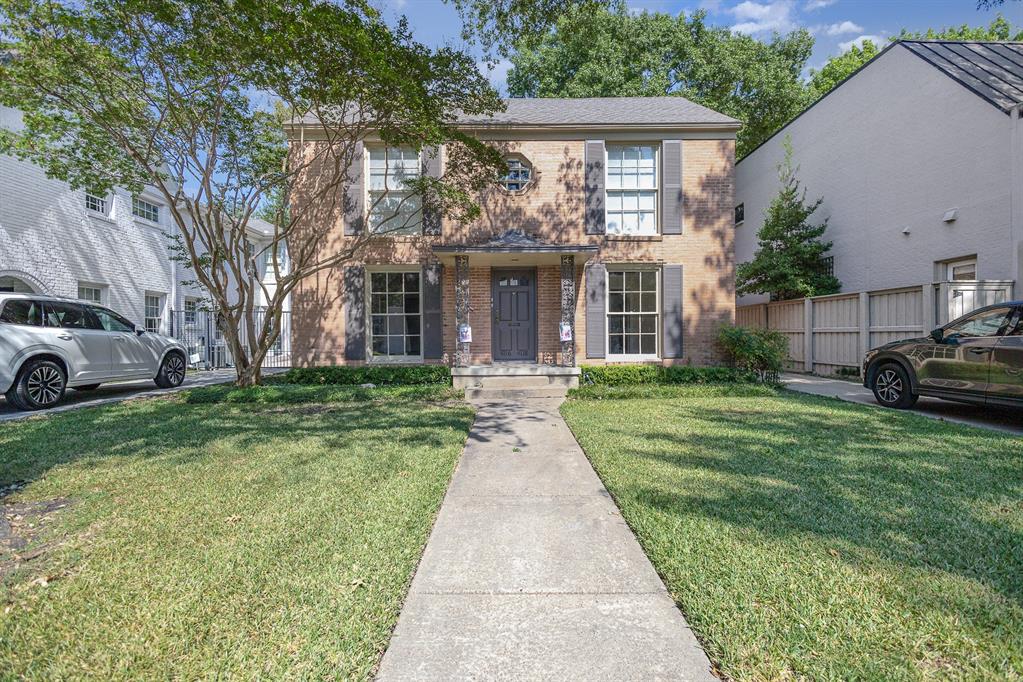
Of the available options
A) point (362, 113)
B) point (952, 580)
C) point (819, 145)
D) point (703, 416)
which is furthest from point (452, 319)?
point (819, 145)

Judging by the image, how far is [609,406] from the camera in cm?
705

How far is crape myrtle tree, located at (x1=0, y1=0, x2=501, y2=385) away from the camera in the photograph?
19.9 feet

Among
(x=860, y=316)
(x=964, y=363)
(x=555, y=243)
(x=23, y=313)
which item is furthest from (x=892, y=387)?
(x=23, y=313)

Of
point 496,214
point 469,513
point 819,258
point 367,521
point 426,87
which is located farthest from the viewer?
point 819,258

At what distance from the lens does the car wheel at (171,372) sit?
9195 millimetres

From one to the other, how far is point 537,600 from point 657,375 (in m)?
7.43

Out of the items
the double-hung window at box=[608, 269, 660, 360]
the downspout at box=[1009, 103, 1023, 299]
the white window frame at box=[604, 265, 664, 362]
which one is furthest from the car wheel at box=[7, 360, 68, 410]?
the downspout at box=[1009, 103, 1023, 299]

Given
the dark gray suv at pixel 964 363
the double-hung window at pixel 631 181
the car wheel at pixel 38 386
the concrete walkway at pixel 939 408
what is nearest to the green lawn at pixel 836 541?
the dark gray suv at pixel 964 363

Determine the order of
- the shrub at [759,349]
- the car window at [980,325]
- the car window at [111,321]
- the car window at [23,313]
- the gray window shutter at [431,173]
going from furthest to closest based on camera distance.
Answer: the gray window shutter at [431,173] → the shrub at [759,349] → the car window at [111,321] → the car window at [23,313] → the car window at [980,325]

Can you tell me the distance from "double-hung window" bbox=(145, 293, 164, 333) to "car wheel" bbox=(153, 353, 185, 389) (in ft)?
18.1

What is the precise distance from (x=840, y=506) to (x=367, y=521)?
3.09 meters

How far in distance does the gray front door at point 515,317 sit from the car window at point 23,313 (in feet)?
24.6

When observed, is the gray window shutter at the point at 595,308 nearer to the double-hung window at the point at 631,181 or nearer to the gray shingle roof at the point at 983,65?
the double-hung window at the point at 631,181

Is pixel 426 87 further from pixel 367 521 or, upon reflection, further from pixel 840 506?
pixel 840 506
